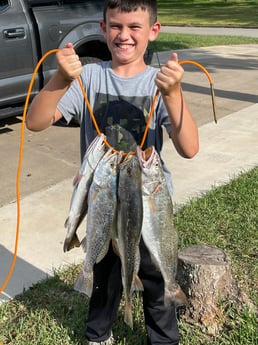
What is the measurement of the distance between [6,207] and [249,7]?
29.1 meters

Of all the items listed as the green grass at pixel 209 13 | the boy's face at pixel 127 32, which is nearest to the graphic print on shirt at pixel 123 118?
the boy's face at pixel 127 32

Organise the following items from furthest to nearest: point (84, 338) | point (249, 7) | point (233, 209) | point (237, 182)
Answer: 1. point (249, 7)
2. point (237, 182)
3. point (233, 209)
4. point (84, 338)

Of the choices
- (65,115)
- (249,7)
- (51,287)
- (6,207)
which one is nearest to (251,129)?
(6,207)

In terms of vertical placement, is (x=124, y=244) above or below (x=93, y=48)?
above

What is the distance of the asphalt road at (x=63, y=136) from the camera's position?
503 centimetres

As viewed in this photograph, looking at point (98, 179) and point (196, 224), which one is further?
point (196, 224)

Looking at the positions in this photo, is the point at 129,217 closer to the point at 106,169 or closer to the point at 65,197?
the point at 106,169

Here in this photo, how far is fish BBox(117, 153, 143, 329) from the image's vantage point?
195cm

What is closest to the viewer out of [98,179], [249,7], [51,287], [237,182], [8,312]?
[98,179]

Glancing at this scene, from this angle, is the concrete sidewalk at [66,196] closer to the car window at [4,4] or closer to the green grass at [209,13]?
the car window at [4,4]

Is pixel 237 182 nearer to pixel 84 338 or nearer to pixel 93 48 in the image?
pixel 84 338

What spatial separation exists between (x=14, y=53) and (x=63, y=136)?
1.14 metres

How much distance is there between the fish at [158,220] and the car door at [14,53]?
413 cm

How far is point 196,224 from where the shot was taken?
3984 millimetres
